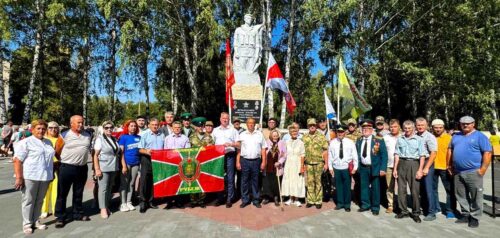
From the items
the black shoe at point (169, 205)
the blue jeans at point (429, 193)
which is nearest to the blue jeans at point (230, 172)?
the black shoe at point (169, 205)

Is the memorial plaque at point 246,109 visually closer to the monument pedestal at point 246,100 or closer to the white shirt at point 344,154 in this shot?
the monument pedestal at point 246,100

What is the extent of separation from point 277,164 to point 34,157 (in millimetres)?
4139

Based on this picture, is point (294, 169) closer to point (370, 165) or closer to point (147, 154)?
point (370, 165)

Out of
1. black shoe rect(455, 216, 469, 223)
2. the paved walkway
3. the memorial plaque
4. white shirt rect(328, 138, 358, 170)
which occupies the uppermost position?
the memorial plaque

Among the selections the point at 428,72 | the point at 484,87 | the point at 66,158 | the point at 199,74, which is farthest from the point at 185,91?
the point at 66,158

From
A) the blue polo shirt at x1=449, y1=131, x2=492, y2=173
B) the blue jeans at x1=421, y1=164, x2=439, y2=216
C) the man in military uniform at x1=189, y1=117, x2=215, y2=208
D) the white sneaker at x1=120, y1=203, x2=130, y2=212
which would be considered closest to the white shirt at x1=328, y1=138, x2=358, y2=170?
the blue jeans at x1=421, y1=164, x2=439, y2=216

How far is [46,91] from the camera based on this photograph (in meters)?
33.9

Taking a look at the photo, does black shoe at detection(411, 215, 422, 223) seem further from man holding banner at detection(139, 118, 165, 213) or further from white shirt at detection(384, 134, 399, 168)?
man holding banner at detection(139, 118, 165, 213)

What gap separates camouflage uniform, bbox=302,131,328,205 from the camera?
651cm

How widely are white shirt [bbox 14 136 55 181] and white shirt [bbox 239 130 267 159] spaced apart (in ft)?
10.4

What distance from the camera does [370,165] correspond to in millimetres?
6242

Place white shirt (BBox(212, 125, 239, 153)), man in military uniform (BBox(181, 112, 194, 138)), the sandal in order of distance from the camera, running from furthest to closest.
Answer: man in military uniform (BBox(181, 112, 194, 138)), white shirt (BBox(212, 125, 239, 153)), the sandal

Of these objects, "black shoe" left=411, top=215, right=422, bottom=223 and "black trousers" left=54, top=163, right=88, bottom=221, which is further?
"black shoe" left=411, top=215, right=422, bottom=223

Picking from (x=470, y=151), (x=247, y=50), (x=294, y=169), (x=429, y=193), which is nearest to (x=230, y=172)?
(x=294, y=169)
